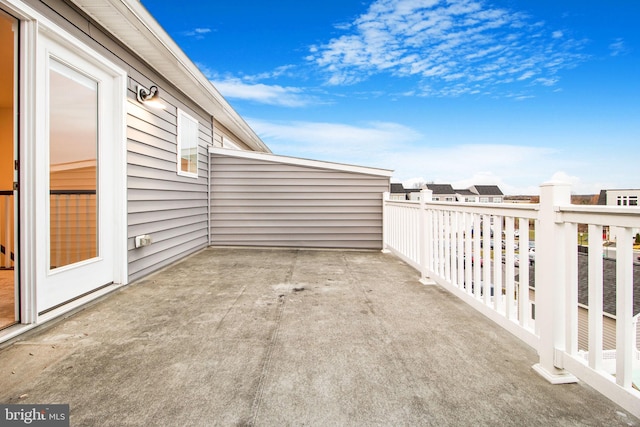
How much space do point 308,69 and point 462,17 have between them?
226 inches

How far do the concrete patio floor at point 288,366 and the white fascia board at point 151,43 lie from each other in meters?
2.39

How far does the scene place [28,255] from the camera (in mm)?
1926

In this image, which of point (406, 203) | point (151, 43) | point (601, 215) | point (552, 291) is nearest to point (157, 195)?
point (151, 43)

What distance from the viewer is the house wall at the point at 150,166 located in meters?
2.54

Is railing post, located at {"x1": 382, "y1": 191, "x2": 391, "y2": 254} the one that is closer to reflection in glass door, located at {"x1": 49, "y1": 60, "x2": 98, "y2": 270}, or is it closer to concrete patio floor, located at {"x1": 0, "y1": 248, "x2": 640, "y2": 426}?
concrete patio floor, located at {"x1": 0, "y1": 248, "x2": 640, "y2": 426}

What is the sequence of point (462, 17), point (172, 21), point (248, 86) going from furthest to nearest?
point (248, 86) → point (172, 21) → point (462, 17)

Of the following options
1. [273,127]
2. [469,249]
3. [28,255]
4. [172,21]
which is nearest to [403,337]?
[469,249]

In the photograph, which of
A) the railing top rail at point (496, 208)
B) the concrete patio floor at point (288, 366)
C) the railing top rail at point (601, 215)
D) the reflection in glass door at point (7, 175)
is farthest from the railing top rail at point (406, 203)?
the reflection in glass door at point (7, 175)

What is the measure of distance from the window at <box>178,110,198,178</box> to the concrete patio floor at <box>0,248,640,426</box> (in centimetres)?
228

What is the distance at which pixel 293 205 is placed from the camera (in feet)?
17.6

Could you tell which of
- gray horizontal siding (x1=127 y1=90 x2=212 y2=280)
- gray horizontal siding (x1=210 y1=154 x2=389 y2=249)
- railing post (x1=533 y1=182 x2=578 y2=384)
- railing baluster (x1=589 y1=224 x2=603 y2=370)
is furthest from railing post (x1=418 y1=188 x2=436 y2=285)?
gray horizontal siding (x1=127 y1=90 x2=212 y2=280)

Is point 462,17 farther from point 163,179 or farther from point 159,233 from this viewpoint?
point 159,233

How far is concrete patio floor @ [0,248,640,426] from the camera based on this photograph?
3.76 ft

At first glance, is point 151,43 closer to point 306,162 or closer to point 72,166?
point 72,166
